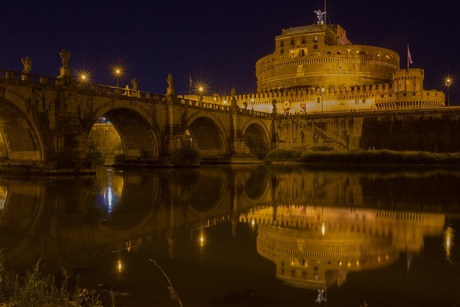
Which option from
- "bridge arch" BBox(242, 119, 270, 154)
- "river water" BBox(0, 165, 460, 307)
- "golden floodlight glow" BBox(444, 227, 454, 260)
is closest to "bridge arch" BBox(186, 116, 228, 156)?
"bridge arch" BBox(242, 119, 270, 154)

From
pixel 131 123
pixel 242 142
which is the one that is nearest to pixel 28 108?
pixel 131 123

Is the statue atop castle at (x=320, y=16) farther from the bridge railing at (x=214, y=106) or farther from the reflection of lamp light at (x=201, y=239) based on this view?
Result: the reflection of lamp light at (x=201, y=239)

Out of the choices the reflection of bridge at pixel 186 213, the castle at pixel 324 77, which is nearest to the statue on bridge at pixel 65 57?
the reflection of bridge at pixel 186 213

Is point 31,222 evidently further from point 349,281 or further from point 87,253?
point 349,281

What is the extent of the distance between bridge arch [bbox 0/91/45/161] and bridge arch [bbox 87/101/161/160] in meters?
9.82

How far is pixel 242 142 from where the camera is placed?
176ft

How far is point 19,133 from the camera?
28.3m

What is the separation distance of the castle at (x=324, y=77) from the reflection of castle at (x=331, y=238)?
62.1m

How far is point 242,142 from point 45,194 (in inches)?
1440

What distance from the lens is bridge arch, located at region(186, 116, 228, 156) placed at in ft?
166

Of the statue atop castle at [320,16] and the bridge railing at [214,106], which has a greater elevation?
the statue atop castle at [320,16]

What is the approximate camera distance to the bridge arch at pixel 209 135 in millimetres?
50594

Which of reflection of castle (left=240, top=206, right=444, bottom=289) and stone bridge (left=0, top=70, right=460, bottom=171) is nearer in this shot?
reflection of castle (left=240, top=206, right=444, bottom=289)

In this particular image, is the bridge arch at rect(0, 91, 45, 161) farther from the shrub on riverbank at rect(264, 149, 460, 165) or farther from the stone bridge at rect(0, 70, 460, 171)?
the shrub on riverbank at rect(264, 149, 460, 165)
